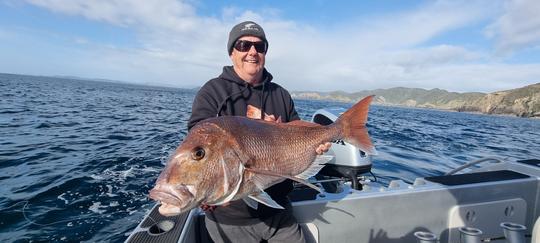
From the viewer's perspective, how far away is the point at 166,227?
3.23 metres

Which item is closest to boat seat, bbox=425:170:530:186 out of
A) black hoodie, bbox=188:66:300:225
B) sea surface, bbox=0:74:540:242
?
sea surface, bbox=0:74:540:242

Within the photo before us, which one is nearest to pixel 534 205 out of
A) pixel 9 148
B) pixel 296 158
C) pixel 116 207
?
pixel 296 158

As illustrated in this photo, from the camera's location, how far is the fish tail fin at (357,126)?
3.32m

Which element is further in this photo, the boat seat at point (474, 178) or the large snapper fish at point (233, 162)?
the boat seat at point (474, 178)

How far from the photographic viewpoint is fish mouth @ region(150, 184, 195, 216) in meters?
1.98

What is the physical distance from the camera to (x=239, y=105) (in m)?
3.39

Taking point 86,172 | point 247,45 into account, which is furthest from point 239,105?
point 86,172

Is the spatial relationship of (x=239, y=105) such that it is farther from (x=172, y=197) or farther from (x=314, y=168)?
(x=172, y=197)

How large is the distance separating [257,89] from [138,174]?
307 inches

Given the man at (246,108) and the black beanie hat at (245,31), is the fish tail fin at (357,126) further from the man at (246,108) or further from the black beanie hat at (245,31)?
the black beanie hat at (245,31)

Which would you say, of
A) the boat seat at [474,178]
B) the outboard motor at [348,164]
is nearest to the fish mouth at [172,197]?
the boat seat at [474,178]

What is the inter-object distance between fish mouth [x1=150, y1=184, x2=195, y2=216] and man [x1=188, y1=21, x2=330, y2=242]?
1.09 metres

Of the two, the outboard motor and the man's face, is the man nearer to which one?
the man's face

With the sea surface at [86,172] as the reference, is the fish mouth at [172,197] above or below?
above
